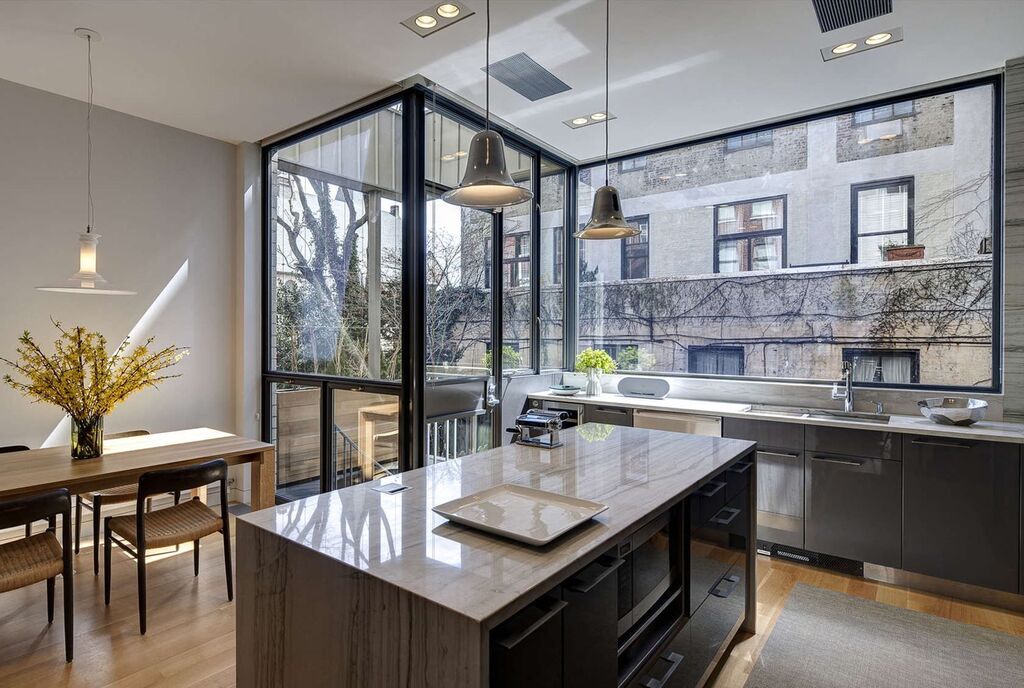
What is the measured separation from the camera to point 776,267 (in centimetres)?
399

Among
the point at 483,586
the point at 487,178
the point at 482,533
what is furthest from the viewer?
the point at 487,178

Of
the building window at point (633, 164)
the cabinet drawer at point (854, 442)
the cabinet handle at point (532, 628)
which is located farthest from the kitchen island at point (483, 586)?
the building window at point (633, 164)

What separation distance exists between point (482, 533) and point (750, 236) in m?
3.56

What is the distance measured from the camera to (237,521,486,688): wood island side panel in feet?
3.32

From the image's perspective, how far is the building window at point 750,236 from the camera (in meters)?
3.99

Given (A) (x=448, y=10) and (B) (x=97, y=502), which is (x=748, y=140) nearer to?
(A) (x=448, y=10)

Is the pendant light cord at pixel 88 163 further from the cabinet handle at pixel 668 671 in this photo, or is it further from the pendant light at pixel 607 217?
the cabinet handle at pixel 668 671

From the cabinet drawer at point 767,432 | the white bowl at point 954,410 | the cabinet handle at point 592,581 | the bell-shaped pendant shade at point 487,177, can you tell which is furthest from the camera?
the cabinet drawer at point 767,432

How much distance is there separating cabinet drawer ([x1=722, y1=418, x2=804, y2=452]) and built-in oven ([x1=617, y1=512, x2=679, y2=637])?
186cm

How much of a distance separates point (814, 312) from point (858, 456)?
1181mm

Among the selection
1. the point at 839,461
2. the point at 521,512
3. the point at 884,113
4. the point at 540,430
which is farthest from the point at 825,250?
the point at 521,512

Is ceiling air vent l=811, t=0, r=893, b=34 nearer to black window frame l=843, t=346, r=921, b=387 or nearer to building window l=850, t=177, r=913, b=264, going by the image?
building window l=850, t=177, r=913, b=264

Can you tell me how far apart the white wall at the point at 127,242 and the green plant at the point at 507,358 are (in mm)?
2136

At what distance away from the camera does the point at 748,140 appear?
13.5 feet
